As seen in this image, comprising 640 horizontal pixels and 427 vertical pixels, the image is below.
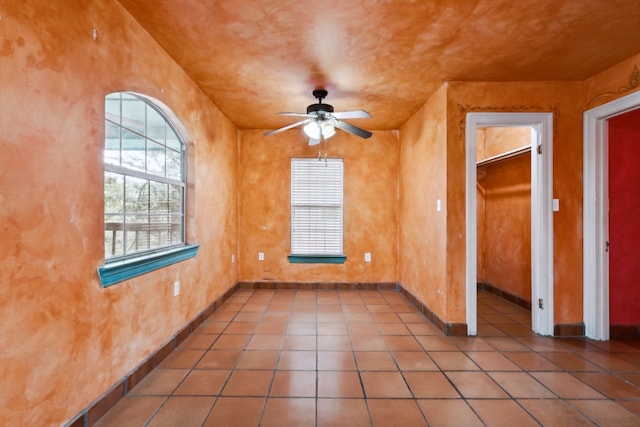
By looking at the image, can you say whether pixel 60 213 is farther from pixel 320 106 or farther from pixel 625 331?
pixel 625 331

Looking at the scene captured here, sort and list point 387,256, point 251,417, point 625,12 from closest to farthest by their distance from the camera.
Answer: point 251,417
point 625,12
point 387,256

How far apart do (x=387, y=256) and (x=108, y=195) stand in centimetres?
394

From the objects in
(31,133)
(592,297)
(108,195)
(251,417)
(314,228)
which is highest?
(31,133)

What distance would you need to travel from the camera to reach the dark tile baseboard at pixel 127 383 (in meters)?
1.74

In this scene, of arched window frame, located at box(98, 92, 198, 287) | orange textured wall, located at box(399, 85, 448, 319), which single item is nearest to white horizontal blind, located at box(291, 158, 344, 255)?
orange textured wall, located at box(399, 85, 448, 319)

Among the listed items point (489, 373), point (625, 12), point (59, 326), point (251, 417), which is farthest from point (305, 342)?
point (625, 12)

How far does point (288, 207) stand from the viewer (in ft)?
16.4

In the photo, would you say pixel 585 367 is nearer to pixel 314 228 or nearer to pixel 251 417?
pixel 251 417

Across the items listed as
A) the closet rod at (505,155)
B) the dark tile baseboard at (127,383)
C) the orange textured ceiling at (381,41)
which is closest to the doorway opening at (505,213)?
the closet rod at (505,155)

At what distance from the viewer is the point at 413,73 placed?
296 cm

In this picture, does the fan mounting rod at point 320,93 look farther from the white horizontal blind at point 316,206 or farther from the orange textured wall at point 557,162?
the white horizontal blind at point 316,206

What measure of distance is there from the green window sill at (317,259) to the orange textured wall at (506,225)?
7.53 feet

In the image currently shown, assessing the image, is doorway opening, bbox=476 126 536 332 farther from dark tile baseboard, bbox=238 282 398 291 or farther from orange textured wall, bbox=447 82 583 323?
dark tile baseboard, bbox=238 282 398 291

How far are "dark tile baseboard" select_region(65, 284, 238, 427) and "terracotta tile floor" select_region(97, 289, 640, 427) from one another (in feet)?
0.17
